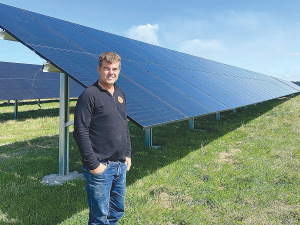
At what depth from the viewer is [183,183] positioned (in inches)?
215

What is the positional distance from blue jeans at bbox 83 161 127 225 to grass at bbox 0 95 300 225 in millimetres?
1101

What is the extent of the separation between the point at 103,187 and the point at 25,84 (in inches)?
695

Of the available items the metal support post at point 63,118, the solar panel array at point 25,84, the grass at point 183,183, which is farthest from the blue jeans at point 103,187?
the solar panel array at point 25,84

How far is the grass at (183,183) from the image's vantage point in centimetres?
421

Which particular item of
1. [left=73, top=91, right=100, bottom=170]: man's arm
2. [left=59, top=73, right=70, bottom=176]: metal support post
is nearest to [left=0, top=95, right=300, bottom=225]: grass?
[left=59, top=73, right=70, bottom=176]: metal support post

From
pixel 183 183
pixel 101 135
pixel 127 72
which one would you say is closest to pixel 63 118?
pixel 127 72

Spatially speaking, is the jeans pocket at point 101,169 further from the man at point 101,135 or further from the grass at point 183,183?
the grass at point 183,183

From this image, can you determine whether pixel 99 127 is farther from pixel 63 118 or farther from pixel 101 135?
pixel 63 118

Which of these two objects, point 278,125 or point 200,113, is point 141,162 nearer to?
point 200,113

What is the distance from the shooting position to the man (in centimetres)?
277

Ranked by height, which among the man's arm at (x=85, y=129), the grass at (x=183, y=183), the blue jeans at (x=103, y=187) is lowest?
the grass at (x=183, y=183)

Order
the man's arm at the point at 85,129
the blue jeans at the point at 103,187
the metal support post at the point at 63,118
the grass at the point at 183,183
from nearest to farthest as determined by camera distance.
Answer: the man's arm at the point at 85,129
the blue jeans at the point at 103,187
the grass at the point at 183,183
the metal support post at the point at 63,118

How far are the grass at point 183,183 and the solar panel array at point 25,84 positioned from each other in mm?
7485

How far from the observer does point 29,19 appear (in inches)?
255
